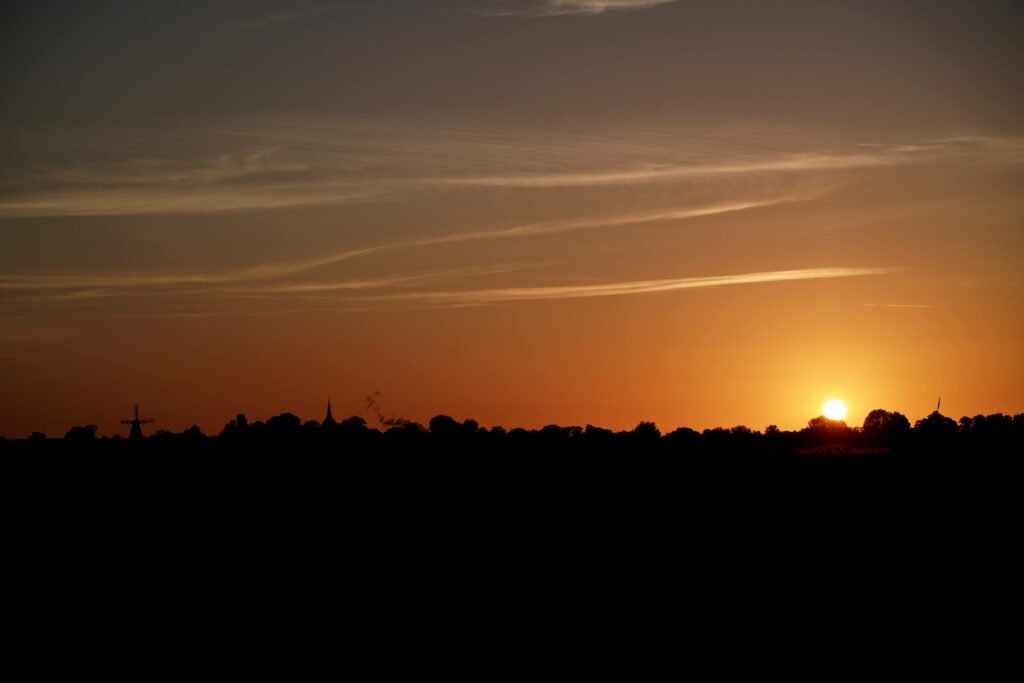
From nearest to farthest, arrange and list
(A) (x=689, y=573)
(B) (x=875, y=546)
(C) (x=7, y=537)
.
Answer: (A) (x=689, y=573) → (B) (x=875, y=546) → (C) (x=7, y=537)

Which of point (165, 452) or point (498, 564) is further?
point (165, 452)

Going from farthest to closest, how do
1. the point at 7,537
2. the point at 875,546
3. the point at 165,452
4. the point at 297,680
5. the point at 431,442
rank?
the point at 431,442 → the point at 165,452 → the point at 7,537 → the point at 875,546 → the point at 297,680

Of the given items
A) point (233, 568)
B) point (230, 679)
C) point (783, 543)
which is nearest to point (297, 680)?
point (230, 679)

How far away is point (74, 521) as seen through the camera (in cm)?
12575

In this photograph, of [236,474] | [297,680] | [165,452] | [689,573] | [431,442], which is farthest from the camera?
[431,442]

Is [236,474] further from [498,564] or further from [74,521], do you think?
[498,564]

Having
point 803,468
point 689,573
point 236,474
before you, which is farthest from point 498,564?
point 803,468

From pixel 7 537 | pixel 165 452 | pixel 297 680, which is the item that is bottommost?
pixel 297 680

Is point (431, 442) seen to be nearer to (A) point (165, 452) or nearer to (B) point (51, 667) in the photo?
(A) point (165, 452)

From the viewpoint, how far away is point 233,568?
105 m

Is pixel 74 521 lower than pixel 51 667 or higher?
higher

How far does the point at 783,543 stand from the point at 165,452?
292 feet

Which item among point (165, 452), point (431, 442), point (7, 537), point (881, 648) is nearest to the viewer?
point (881, 648)

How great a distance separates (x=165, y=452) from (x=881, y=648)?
113 m
